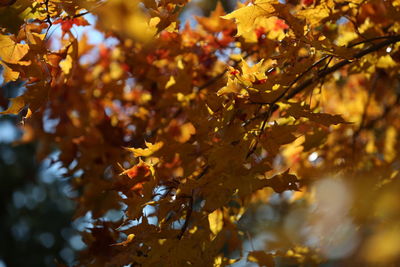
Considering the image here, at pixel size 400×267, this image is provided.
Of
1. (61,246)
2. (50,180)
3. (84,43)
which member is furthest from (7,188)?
(84,43)

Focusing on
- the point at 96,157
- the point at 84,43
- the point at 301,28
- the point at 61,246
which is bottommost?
the point at 61,246

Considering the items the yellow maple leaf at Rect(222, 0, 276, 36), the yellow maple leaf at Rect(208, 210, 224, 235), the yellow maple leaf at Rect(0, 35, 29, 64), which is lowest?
the yellow maple leaf at Rect(208, 210, 224, 235)

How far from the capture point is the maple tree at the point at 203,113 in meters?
1.29

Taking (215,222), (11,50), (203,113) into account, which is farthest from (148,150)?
(11,50)

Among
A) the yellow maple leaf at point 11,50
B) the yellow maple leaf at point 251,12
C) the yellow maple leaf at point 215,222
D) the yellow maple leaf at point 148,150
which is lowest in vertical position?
the yellow maple leaf at point 215,222

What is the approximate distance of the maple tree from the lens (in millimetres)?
1285

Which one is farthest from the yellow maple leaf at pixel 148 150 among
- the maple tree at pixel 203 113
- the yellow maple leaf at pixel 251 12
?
the yellow maple leaf at pixel 251 12

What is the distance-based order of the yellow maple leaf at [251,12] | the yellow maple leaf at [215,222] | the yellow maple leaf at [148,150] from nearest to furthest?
1. the yellow maple leaf at [251,12]
2. the yellow maple leaf at [148,150]
3. the yellow maple leaf at [215,222]

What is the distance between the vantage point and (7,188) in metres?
7.98

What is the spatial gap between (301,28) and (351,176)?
715 mm

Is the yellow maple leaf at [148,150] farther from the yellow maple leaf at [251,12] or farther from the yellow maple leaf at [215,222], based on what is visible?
the yellow maple leaf at [251,12]

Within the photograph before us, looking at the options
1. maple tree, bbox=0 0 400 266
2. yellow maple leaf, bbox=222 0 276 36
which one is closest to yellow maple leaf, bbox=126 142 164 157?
maple tree, bbox=0 0 400 266

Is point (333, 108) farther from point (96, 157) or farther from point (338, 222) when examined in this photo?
point (96, 157)

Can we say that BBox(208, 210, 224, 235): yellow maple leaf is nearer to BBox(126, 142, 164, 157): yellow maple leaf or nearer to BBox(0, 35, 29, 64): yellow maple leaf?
BBox(126, 142, 164, 157): yellow maple leaf
